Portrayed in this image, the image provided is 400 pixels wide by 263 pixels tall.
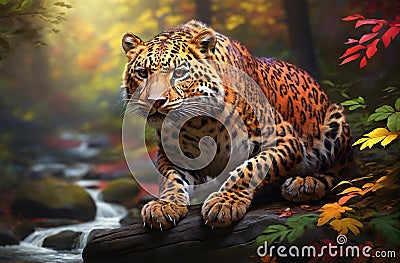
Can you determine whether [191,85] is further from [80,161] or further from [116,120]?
[80,161]

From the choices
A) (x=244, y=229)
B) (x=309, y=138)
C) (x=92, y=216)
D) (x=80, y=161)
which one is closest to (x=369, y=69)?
(x=309, y=138)

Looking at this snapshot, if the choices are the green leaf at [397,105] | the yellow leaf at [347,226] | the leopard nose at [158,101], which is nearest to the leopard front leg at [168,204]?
the leopard nose at [158,101]

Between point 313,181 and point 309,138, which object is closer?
point 313,181

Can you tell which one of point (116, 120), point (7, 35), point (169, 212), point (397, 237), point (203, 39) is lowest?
point (397, 237)

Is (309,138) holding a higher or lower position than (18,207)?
higher

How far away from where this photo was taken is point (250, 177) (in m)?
2.62

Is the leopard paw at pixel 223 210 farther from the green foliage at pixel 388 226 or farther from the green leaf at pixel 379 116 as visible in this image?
the green leaf at pixel 379 116

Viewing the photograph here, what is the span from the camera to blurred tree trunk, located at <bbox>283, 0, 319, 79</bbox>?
3.53 metres

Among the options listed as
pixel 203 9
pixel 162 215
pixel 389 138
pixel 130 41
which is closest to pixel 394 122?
pixel 389 138

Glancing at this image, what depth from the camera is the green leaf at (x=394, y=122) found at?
2.45 m

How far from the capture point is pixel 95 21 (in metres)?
4.00

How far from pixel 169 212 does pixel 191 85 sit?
0.61 meters

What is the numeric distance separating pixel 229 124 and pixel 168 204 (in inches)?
19.8

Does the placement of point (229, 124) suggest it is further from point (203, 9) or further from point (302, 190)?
point (203, 9)
